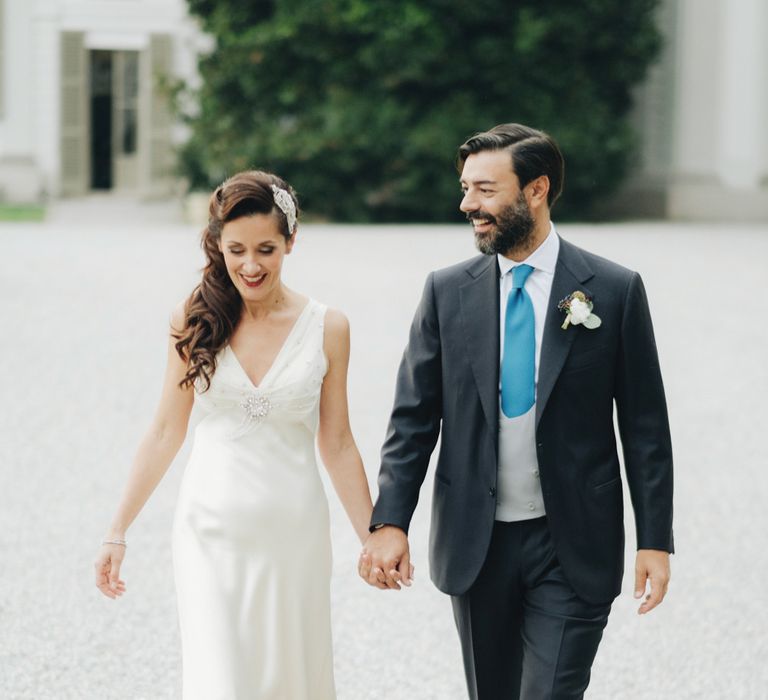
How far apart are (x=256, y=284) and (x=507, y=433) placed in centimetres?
66

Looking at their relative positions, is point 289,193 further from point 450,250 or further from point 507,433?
point 450,250

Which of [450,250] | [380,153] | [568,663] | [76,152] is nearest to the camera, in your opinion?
[568,663]

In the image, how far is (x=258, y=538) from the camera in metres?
3.37

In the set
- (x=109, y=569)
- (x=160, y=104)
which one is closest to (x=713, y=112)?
(x=160, y=104)

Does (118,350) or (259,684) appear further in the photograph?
(118,350)

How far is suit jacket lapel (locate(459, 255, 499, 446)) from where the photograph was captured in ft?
10.9

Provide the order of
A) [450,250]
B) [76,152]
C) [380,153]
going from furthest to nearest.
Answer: [76,152], [380,153], [450,250]

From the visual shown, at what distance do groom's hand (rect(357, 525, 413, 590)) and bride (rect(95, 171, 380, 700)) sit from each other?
0.40 feet

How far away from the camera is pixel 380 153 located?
2281 centimetres

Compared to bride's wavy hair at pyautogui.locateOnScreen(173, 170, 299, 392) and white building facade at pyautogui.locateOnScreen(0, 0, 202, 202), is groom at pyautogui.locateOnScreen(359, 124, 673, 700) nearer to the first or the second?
bride's wavy hair at pyautogui.locateOnScreen(173, 170, 299, 392)

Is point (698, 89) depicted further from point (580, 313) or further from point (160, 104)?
point (580, 313)

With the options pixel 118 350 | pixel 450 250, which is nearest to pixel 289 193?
pixel 118 350

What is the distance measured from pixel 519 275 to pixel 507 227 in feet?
0.48

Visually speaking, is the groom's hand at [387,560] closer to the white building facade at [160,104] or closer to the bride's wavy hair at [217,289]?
the bride's wavy hair at [217,289]
